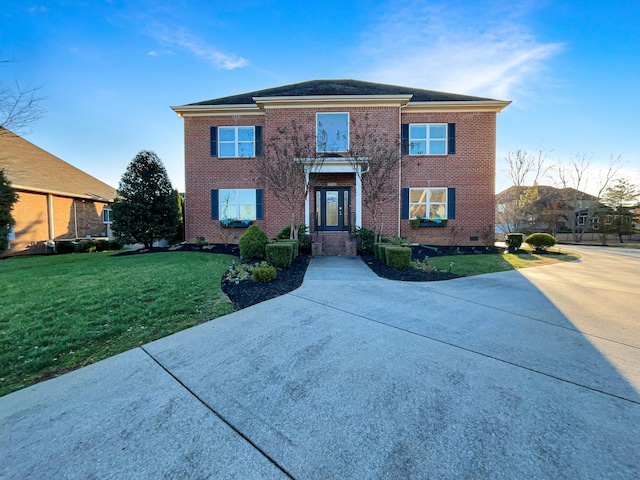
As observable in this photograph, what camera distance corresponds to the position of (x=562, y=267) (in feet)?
26.7

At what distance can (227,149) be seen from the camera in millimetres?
12727

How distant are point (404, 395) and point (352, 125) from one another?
37.8 feet

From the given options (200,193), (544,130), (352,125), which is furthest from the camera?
(544,130)

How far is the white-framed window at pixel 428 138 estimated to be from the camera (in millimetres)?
12430

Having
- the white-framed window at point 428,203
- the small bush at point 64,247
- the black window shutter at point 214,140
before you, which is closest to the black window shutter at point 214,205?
the black window shutter at point 214,140

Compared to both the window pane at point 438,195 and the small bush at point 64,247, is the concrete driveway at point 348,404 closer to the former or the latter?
the window pane at point 438,195

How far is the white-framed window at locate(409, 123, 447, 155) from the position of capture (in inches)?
489

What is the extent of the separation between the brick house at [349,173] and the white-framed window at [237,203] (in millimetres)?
48

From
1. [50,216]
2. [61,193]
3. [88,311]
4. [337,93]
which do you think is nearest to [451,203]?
[337,93]

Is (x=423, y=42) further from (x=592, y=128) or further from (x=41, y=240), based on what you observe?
(x=41, y=240)

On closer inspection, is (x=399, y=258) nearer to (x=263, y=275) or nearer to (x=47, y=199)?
(x=263, y=275)

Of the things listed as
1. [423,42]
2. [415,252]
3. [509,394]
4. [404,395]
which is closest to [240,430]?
[404,395]

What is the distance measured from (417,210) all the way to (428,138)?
3.40 m

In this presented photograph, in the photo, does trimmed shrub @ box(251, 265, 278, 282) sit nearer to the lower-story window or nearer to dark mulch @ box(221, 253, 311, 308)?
dark mulch @ box(221, 253, 311, 308)
